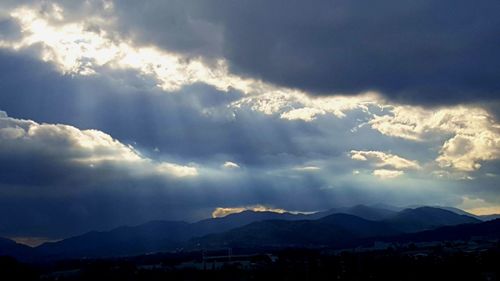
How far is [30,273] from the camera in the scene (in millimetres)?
170125

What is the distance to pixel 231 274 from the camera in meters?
158

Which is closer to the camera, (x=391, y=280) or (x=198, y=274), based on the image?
(x=391, y=280)

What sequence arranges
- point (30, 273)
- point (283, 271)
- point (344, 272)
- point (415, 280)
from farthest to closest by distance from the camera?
point (30, 273) → point (283, 271) → point (344, 272) → point (415, 280)

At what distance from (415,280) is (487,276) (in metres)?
15.5

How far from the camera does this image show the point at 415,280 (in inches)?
5064

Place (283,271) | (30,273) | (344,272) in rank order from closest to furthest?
(344,272) → (283,271) → (30,273)

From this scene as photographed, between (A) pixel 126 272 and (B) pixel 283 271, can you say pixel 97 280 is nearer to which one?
(A) pixel 126 272

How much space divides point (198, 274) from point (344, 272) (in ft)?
129

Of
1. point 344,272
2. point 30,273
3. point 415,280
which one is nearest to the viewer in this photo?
point 415,280

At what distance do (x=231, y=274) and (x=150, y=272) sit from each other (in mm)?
30999

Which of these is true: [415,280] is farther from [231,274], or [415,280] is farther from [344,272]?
[231,274]

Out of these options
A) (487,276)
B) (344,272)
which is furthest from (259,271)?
(487,276)

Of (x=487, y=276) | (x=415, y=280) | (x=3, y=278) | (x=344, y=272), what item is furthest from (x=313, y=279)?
(x=3, y=278)

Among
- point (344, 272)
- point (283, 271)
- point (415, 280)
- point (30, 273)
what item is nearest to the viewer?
point (415, 280)
